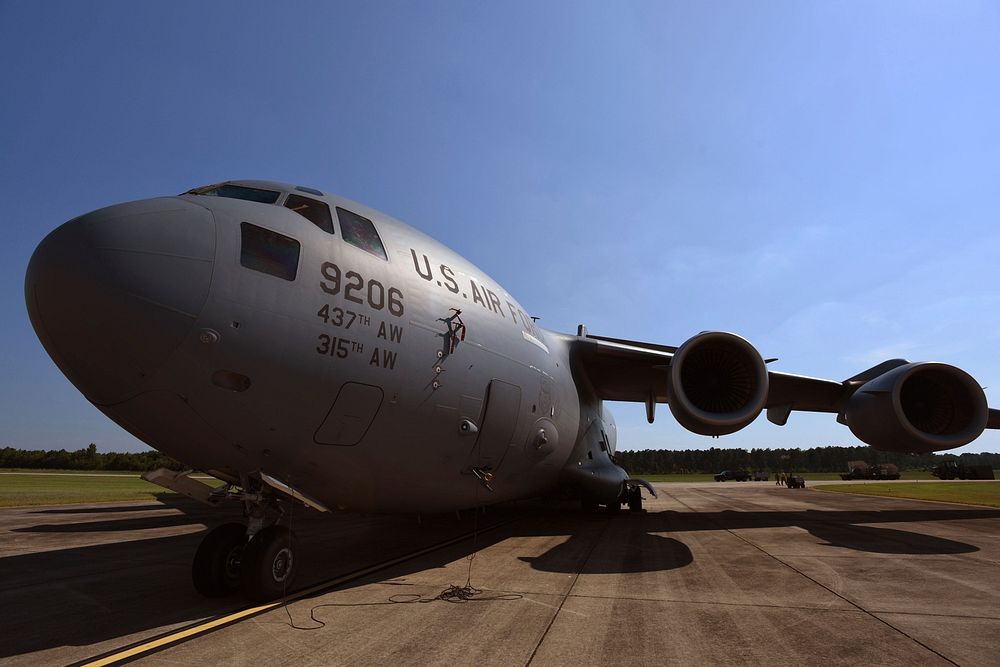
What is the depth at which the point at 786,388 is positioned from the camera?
43.3 feet

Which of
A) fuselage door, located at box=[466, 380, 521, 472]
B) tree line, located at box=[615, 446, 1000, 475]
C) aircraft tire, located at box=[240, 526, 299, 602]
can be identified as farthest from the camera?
tree line, located at box=[615, 446, 1000, 475]

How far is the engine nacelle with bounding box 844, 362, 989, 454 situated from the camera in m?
10.2

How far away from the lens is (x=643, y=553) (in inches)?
305

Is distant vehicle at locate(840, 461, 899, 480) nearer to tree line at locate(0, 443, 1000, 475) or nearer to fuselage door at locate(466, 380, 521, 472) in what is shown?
tree line at locate(0, 443, 1000, 475)

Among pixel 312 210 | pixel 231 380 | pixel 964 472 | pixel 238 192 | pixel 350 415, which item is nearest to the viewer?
pixel 231 380

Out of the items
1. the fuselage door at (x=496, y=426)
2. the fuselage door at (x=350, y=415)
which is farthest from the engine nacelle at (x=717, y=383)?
the fuselage door at (x=350, y=415)

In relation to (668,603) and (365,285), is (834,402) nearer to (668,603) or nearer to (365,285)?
(668,603)

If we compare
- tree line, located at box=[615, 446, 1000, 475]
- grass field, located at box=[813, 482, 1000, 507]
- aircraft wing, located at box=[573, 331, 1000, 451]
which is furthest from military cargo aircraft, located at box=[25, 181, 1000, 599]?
tree line, located at box=[615, 446, 1000, 475]

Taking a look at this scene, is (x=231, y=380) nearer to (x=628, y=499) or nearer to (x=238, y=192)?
(x=238, y=192)

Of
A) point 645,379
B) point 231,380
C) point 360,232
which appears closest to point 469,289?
point 360,232

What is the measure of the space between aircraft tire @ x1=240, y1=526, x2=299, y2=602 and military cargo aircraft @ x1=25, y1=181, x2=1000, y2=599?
16 mm

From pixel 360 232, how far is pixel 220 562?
3.51 m

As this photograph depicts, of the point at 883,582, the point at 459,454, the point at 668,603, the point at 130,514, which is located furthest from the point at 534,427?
the point at 130,514

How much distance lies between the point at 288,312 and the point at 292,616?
2569 mm
